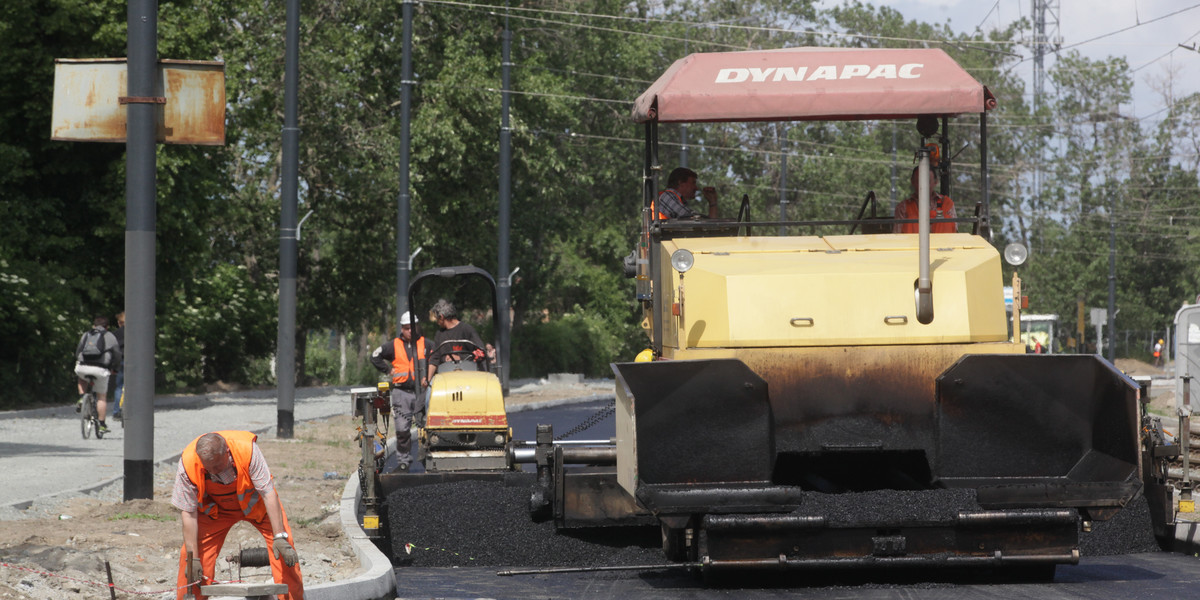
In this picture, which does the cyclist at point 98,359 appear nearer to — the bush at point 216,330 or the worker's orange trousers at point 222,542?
the bush at point 216,330

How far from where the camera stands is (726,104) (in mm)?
10281

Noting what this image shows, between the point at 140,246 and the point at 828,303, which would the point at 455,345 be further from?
the point at 828,303

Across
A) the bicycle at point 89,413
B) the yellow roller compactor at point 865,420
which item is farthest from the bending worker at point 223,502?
the bicycle at point 89,413

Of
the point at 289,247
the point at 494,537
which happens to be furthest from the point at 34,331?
the point at 494,537

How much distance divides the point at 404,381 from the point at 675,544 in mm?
6980

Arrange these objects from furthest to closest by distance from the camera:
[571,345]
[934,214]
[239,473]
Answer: [571,345] → [934,214] → [239,473]

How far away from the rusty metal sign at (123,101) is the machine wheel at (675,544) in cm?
540

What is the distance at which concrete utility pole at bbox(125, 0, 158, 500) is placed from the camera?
1243 cm

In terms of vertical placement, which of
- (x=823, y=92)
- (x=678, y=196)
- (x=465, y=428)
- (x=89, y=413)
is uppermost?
(x=823, y=92)

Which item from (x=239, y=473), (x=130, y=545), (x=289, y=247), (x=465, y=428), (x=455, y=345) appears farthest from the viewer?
→ (x=289, y=247)

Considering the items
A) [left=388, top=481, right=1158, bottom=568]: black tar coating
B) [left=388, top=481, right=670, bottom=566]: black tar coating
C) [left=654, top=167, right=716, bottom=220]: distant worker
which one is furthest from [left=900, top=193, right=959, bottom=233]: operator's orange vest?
[left=388, top=481, right=670, bottom=566]: black tar coating

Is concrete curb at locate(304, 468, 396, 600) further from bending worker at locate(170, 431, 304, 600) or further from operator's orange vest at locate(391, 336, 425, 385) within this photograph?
operator's orange vest at locate(391, 336, 425, 385)

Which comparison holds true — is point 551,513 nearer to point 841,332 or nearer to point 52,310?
point 841,332

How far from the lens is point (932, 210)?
10648 millimetres
